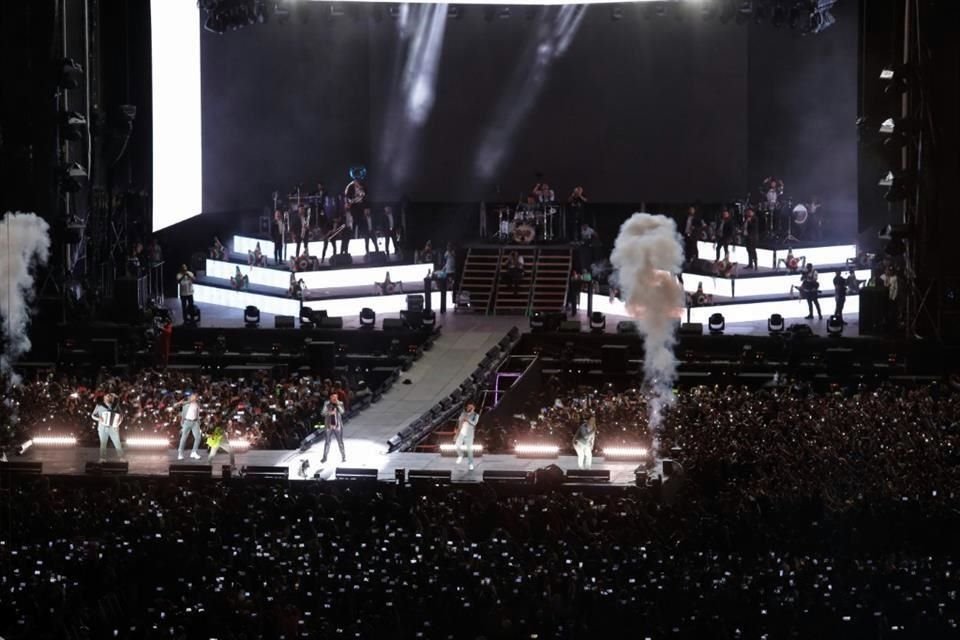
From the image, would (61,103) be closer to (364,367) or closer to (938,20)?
(364,367)

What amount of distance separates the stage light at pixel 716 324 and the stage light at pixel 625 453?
831cm

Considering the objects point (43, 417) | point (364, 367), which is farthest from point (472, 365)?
point (43, 417)

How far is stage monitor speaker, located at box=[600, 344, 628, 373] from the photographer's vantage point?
44.9 metres

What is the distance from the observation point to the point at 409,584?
29.8 metres

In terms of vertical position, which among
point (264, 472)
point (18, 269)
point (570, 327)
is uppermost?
point (18, 269)

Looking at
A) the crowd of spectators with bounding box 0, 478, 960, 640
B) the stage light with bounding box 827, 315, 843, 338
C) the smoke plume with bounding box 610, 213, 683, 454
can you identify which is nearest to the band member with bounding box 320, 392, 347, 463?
the crowd of spectators with bounding box 0, 478, 960, 640

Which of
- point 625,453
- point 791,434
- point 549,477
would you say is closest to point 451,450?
point 625,453

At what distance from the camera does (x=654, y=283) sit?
40.8 m

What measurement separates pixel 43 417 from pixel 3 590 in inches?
425

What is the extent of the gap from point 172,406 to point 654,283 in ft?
27.8

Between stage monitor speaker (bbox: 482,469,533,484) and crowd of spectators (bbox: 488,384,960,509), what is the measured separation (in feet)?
7.93

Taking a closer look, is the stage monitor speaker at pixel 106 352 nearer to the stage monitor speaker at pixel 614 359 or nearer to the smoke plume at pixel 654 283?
the stage monitor speaker at pixel 614 359

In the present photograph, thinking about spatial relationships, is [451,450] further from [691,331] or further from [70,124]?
[70,124]

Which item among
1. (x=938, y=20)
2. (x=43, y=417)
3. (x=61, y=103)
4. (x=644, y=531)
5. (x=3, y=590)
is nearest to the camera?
(x=3, y=590)
